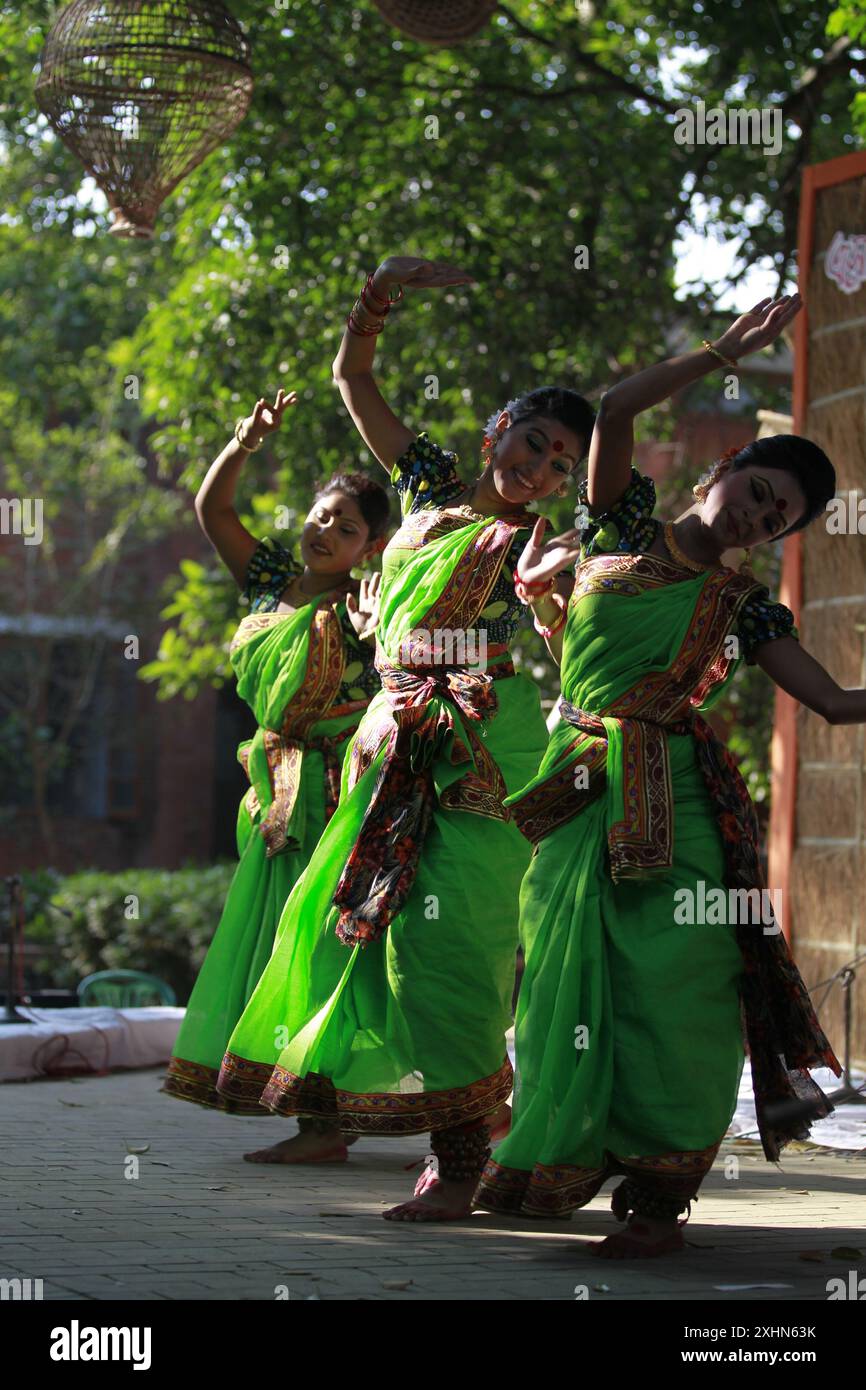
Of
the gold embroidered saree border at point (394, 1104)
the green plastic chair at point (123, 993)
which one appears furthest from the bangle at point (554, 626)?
the green plastic chair at point (123, 993)

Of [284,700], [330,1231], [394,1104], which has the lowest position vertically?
[330,1231]

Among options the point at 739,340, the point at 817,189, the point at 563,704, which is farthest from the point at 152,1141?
the point at 817,189

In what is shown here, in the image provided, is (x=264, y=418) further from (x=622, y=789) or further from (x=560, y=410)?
(x=622, y=789)

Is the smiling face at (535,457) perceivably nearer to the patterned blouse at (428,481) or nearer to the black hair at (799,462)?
the patterned blouse at (428,481)

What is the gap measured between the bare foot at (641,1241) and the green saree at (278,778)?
2.15 metres

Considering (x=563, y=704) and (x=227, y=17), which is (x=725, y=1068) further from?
(x=227, y=17)

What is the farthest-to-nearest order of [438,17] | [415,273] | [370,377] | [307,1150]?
[438,17] < [307,1150] < [370,377] < [415,273]

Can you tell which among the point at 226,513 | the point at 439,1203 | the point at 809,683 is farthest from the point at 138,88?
the point at 439,1203

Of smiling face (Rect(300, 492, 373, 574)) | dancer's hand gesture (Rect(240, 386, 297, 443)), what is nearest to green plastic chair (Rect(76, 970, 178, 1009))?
smiling face (Rect(300, 492, 373, 574))

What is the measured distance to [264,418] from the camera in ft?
20.7

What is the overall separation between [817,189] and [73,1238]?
260 inches

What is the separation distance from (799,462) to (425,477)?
4.36 feet

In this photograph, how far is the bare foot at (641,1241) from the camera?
4477mm
